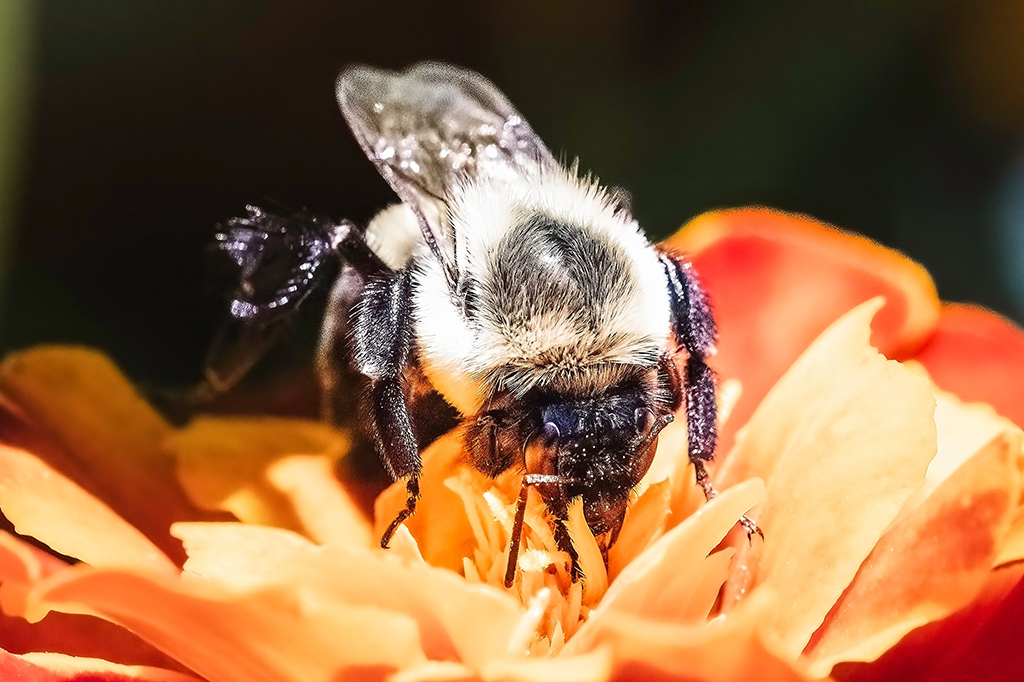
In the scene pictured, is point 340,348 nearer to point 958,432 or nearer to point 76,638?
point 76,638

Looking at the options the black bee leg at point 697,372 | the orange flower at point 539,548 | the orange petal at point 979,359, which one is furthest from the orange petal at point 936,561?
the orange petal at point 979,359

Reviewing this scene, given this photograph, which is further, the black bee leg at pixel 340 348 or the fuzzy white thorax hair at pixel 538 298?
the black bee leg at pixel 340 348

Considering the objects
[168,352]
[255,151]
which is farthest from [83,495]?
[255,151]

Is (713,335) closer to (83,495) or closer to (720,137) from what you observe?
(83,495)

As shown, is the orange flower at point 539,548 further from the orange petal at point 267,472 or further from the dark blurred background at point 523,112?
the dark blurred background at point 523,112

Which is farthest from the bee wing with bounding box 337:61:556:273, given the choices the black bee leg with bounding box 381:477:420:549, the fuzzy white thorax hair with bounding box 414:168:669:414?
the black bee leg with bounding box 381:477:420:549

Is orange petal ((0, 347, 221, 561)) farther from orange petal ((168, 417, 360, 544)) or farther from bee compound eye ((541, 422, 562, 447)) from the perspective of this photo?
bee compound eye ((541, 422, 562, 447))
